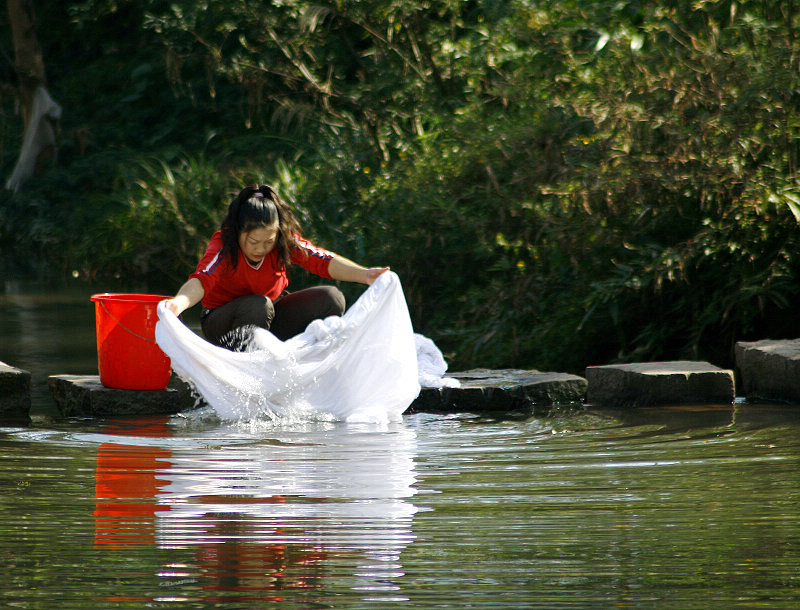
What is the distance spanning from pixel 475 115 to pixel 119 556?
743 centimetres

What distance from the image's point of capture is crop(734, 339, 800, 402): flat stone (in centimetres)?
677

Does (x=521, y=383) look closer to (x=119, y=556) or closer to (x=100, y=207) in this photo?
(x=119, y=556)

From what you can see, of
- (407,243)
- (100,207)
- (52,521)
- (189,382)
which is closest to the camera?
(52,521)

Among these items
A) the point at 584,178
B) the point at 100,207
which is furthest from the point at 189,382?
the point at 100,207

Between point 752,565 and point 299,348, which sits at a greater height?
point 299,348

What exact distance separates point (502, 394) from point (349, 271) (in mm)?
1092

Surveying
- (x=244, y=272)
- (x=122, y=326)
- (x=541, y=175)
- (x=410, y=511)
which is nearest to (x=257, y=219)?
(x=244, y=272)

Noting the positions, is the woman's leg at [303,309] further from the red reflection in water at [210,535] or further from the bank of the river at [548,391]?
the red reflection in water at [210,535]

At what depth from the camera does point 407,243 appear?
10320mm

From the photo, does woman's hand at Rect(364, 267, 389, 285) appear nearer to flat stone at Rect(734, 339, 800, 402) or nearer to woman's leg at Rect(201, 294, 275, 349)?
woman's leg at Rect(201, 294, 275, 349)

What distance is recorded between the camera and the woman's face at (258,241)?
6289 millimetres

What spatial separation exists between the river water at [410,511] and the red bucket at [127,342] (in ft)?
1.01

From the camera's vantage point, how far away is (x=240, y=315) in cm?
649

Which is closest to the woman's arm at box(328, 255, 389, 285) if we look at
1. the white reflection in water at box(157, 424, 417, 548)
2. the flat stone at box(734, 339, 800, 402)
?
the white reflection in water at box(157, 424, 417, 548)
